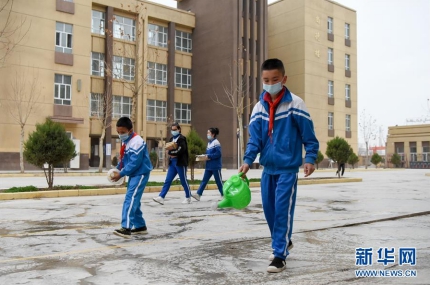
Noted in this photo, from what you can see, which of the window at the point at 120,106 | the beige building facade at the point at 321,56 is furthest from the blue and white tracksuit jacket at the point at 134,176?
the beige building facade at the point at 321,56

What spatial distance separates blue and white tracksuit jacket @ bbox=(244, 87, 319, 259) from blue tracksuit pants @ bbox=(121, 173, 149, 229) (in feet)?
7.26

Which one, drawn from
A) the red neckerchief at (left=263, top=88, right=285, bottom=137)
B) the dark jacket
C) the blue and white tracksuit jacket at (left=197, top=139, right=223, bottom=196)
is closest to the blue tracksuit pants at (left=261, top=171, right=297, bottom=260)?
the red neckerchief at (left=263, top=88, right=285, bottom=137)

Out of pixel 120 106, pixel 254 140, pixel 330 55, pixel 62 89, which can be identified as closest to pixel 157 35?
pixel 120 106

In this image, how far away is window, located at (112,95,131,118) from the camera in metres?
39.8

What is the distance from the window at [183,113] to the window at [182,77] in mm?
2023

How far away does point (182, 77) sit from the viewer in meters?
45.4

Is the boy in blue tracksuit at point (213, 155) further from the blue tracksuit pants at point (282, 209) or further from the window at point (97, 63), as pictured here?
the window at point (97, 63)

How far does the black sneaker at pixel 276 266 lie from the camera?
13.5 ft

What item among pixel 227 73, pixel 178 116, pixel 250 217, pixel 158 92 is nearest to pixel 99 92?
pixel 158 92

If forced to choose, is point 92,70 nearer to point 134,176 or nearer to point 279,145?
point 134,176

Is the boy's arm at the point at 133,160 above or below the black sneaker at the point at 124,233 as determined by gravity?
above

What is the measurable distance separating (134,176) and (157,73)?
123 ft

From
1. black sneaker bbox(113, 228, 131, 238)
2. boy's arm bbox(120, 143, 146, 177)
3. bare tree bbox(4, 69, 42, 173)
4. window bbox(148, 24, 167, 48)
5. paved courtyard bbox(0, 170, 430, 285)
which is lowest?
paved courtyard bbox(0, 170, 430, 285)

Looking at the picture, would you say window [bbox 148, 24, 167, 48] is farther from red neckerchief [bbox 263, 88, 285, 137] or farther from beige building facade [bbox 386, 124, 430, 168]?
beige building facade [bbox 386, 124, 430, 168]
